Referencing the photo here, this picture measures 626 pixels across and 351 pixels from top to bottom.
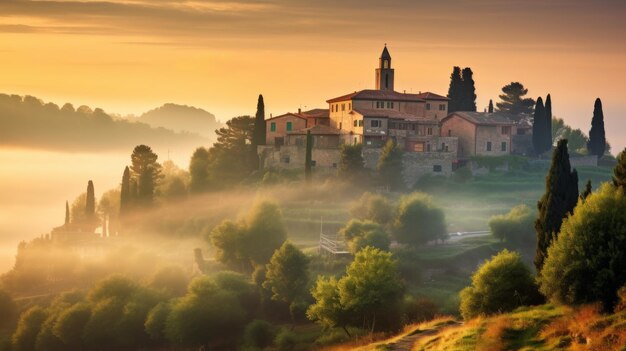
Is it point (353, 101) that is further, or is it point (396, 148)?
point (353, 101)

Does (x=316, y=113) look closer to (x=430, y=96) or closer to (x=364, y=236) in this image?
(x=430, y=96)

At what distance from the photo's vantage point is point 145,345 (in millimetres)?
72312

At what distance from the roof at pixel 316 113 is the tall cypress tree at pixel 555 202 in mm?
60263

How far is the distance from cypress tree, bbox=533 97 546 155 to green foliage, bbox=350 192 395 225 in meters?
30.4

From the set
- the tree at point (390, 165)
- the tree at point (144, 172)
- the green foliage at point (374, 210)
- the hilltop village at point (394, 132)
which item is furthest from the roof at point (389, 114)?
the tree at point (144, 172)

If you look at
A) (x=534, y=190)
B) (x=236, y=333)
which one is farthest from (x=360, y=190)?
(x=236, y=333)

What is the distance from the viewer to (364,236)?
70688mm

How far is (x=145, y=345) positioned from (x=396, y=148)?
34.2 m

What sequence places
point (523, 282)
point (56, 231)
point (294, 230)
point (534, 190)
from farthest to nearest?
point (56, 231), point (534, 190), point (294, 230), point (523, 282)

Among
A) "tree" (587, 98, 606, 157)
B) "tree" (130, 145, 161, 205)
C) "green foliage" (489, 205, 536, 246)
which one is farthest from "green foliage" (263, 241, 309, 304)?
"tree" (587, 98, 606, 157)

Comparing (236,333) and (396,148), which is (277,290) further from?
(396,148)

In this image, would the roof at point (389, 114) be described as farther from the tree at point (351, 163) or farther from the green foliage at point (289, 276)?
the green foliage at point (289, 276)

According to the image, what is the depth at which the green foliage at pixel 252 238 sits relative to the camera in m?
77.8

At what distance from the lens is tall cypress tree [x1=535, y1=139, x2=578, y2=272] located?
42500 millimetres
